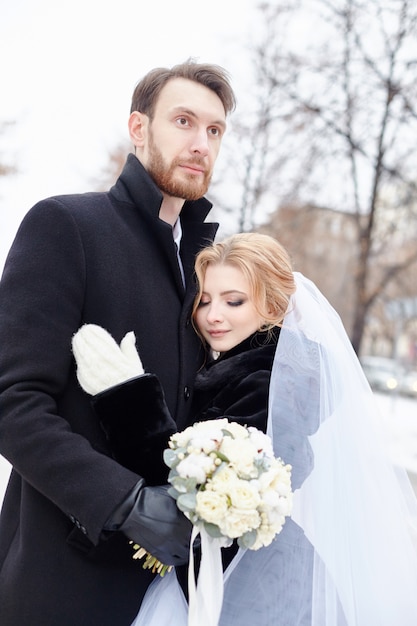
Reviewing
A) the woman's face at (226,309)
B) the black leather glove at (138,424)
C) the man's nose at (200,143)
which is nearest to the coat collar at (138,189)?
the man's nose at (200,143)

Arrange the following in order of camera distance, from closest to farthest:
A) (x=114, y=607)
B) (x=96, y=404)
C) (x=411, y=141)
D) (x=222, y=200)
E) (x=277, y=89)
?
(x=96, y=404)
(x=114, y=607)
(x=411, y=141)
(x=277, y=89)
(x=222, y=200)

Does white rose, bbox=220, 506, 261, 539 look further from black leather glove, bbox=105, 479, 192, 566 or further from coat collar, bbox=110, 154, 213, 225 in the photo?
coat collar, bbox=110, 154, 213, 225

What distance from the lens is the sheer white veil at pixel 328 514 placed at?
6.67ft

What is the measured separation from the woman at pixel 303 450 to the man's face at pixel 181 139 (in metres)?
0.29

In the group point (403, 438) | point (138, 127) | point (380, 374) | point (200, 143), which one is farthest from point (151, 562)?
point (380, 374)

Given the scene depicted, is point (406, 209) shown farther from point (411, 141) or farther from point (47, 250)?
point (47, 250)

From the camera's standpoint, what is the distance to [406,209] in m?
12.8

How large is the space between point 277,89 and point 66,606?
12148 millimetres

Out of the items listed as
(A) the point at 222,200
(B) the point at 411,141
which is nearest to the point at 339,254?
(A) the point at 222,200

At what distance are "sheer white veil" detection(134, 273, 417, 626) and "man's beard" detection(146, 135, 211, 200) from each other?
612mm

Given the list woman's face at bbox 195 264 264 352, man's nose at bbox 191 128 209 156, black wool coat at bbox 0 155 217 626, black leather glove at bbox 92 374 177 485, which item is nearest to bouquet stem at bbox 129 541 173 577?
black wool coat at bbox 0 155 217 626

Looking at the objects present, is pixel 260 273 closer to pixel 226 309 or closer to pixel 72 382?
pixel 226 309

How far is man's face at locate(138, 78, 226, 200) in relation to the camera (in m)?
2.40

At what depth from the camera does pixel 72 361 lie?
195 centimetres
